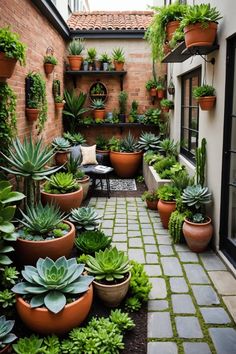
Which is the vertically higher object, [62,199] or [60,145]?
[60,145]

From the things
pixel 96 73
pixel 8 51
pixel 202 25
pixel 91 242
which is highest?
pixel 96 73

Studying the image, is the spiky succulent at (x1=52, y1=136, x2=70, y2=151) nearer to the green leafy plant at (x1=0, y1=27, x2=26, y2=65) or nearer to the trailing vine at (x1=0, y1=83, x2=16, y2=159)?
the trailing vine at (x1=0, y1=83, x2=16, y2=159)

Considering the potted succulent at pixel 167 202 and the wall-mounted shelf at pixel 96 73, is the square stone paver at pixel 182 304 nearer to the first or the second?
the potted succulent at pixel 167 202

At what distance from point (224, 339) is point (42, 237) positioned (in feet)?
6.10

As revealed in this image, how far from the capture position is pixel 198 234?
13.6 feet

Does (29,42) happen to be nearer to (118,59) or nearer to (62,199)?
(62,199)

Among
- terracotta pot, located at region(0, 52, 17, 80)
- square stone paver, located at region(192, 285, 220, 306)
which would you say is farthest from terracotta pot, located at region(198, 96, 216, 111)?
terracotta pot, located at region(0, 52, 17, 80)

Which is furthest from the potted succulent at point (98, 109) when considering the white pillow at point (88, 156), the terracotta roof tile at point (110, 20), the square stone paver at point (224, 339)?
the square stone paver at point (224, 339)

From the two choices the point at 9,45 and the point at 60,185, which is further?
the point at 60,185

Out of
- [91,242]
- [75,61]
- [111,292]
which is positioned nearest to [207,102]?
[91,242]

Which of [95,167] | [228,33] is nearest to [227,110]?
[228,33]

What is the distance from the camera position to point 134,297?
10.4 feet

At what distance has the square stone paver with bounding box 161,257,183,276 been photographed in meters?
3.77

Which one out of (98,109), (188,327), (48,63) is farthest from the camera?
(98,109)
